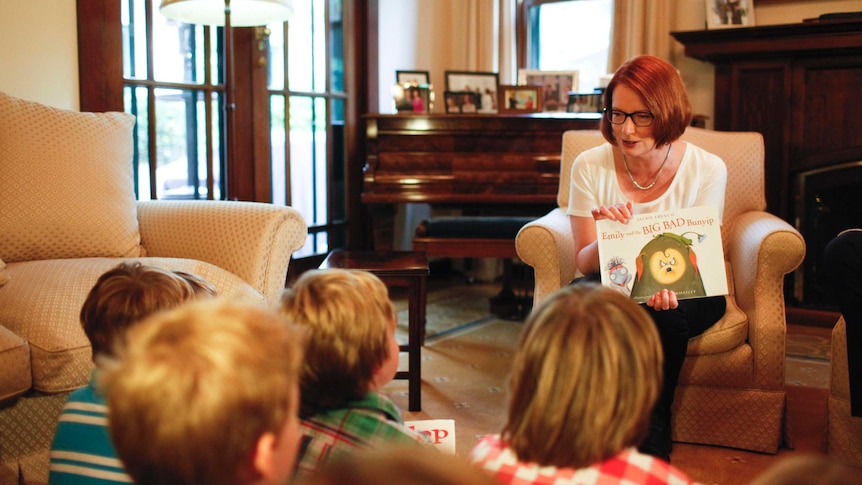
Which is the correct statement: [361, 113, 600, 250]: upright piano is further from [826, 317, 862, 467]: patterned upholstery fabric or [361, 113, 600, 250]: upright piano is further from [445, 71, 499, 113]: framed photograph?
[826, 317, 862, 467]: patterned upholstery fabric

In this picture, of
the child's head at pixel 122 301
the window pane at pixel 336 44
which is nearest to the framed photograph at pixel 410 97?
the window pane at pixel 336 44

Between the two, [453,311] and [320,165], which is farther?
[320,165]

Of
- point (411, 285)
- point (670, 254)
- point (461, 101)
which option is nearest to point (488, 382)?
point (411, 285)

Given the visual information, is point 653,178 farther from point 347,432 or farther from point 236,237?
point 347,432

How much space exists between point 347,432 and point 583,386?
0.36m

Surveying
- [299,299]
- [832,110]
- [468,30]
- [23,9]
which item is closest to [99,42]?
[23,9]

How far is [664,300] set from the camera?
2.16 m

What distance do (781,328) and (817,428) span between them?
0.46m

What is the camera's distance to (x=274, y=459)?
2.70ft

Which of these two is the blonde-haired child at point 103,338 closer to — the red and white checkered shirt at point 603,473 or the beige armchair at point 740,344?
the red and white checkered shirt at point 603,473

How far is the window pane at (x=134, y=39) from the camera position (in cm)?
344

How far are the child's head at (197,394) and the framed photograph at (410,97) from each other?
11.9ft

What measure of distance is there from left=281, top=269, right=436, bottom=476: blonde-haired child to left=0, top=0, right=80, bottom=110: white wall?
7.64 feet

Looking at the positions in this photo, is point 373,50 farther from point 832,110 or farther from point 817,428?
point 817,428
